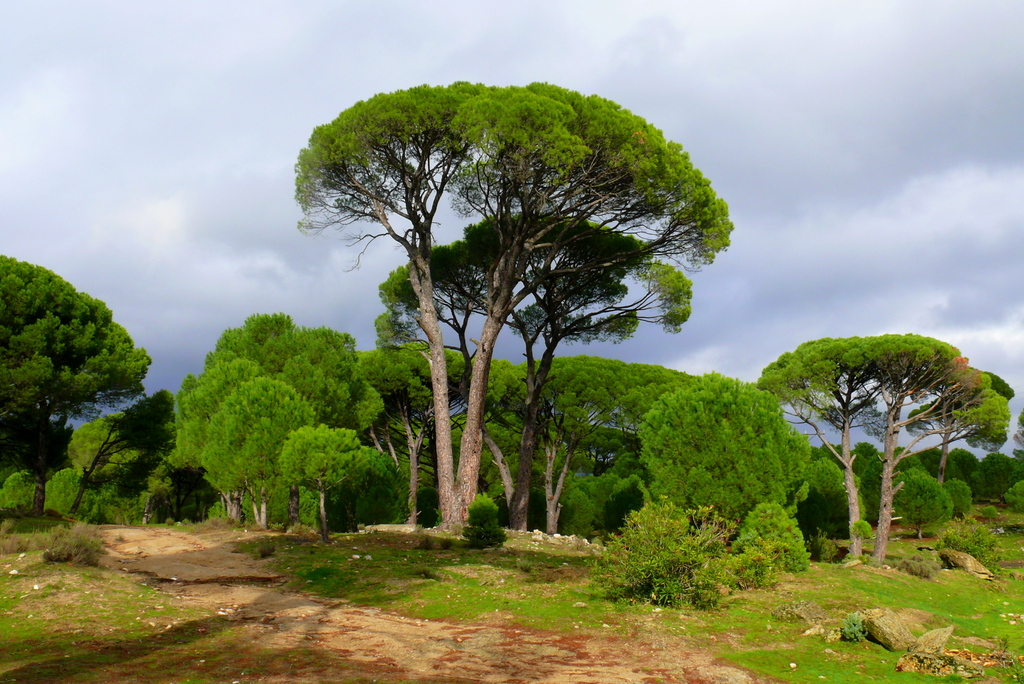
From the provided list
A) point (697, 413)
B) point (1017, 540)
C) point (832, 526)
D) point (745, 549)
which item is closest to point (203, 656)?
point (745, 549)

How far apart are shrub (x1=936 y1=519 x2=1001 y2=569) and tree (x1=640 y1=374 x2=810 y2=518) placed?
29.0 ft

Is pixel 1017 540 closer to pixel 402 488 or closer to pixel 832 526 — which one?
pixel 832 526

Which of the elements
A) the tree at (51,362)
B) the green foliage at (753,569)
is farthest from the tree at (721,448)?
the tree at (51,362)

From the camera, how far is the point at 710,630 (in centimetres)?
876

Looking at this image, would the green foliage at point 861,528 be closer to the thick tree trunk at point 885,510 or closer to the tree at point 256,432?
the thick tree trunk at point 885,510

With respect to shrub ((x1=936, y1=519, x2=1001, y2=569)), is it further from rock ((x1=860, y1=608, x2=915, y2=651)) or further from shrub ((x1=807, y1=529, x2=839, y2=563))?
rock ((x1=860, y1=608, x2=915, y2=651))

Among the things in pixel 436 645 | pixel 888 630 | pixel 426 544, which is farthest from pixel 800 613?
pixel 426 544

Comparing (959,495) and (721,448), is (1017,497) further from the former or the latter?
(721,448)

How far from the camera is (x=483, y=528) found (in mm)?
15922

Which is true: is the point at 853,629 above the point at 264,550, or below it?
below

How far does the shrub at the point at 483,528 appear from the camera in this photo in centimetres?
→ 1591

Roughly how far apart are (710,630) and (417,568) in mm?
5979

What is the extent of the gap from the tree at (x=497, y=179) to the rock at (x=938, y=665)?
41.0ft

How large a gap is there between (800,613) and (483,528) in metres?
8.12
